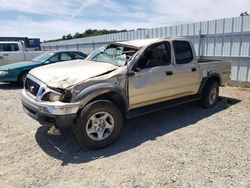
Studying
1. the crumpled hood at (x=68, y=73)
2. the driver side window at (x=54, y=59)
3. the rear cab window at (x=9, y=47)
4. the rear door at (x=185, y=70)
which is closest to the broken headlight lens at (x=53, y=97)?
the crumpled hood at (x=68, y=73)

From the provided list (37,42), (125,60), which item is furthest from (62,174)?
(37,42)

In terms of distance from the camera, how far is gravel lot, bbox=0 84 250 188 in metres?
3.37

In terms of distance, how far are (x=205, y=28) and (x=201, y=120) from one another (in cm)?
582

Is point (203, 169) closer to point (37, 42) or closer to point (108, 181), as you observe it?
point (108, 181)

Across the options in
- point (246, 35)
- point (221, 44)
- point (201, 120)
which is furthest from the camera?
point (221, 44)

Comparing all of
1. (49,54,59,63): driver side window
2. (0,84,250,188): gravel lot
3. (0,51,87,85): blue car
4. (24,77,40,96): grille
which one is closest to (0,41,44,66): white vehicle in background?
(0,51,87,85): blue car

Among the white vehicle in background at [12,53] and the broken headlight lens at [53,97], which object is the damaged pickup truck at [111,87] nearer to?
the broken headlight lens at [53,97]

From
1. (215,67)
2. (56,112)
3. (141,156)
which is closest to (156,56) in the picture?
(141,156)

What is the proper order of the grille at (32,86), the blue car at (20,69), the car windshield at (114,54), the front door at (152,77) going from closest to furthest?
the grille at (32,86) → the front door at (152,77) → the car windshield at (114,54) → the blue car at (20,69)

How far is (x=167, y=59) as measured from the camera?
5.41 metres

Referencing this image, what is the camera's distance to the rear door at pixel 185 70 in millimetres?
5566

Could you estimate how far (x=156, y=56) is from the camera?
17.1 feet

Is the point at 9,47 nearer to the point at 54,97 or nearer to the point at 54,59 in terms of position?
the point at 54,59

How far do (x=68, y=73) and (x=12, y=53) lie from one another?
9.67 metres
